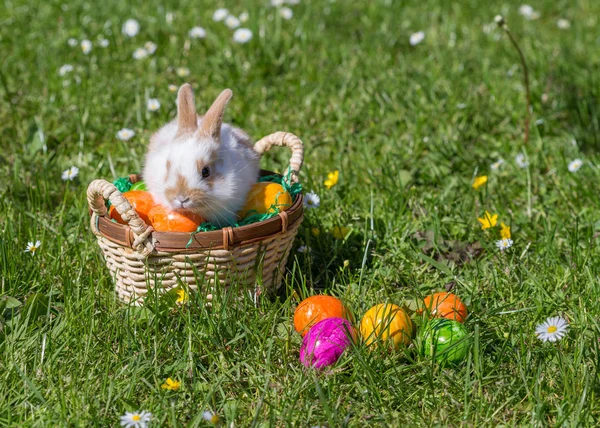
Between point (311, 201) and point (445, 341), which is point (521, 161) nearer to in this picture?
point (311, 201)

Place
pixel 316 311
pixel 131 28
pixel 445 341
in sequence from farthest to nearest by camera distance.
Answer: pixel 131 28, pixel 316 311, pixel 445 341

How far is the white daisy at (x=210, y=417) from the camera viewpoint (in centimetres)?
226

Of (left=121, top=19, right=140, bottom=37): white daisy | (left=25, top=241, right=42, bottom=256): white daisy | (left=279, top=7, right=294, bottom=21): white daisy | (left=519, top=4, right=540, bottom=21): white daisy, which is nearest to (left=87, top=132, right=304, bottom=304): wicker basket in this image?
(left=25, top=241, right=42, bottom=256): white daisy

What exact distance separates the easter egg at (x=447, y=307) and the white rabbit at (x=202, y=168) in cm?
85

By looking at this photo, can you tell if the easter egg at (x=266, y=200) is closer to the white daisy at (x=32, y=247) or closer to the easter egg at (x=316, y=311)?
the easter egg at (x=316, y=311)

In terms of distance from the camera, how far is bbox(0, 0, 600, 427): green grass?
249cm

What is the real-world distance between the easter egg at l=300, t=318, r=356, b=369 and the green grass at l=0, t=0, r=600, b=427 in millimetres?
53

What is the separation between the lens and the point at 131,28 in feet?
16.9

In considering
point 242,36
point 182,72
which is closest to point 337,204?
point 182,72

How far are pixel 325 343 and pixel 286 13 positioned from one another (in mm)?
3410

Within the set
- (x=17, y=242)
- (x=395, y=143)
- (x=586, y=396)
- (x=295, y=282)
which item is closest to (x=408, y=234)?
(x=295, y=282)

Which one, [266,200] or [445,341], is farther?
[266,200]

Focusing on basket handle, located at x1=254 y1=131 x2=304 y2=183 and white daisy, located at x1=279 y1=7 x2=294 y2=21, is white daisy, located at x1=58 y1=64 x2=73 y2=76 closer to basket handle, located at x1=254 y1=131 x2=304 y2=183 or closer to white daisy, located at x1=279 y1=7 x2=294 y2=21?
white daisy, located at x1=279 y1=7 x2=294 y2=21

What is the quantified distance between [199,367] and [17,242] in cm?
111
